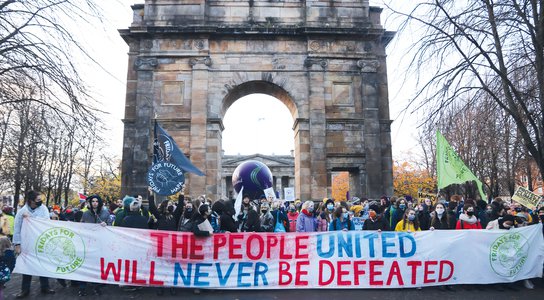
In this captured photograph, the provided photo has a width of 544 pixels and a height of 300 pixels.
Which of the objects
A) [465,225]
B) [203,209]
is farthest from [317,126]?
[203,209]

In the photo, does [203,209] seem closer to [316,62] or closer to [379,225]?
[379,225]

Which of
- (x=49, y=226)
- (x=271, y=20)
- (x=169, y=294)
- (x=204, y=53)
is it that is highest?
(x=271, y=20)

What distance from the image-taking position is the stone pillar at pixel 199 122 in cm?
2156

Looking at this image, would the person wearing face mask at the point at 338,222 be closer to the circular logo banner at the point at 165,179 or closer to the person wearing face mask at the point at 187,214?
the person wearing face mask at the point at 187,214

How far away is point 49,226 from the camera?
847cm

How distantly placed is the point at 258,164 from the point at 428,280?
1390 cm

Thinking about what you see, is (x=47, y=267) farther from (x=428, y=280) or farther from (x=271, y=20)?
(x=271, y=20)

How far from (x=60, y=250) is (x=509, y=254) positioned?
382 inches

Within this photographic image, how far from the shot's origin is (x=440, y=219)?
33.1ft

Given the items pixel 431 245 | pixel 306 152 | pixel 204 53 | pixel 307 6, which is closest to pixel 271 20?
pixel 307 6

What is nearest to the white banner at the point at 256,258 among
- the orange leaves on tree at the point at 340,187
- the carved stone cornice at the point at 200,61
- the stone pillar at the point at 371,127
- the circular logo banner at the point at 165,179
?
the circular logo banner at the point at 165,179

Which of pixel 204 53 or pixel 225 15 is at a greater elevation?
pixel 225 15

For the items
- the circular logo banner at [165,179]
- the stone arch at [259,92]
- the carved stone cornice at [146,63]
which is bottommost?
the circular logo banner at [165,179]

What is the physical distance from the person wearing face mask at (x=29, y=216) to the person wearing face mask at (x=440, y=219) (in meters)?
8.72
